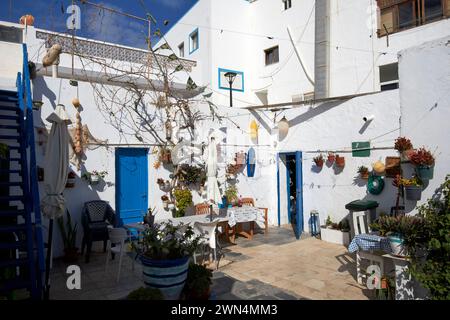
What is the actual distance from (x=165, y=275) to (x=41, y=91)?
19.6 feet

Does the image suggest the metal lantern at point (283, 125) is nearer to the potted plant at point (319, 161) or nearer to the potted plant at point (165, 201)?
the potted plant at point (319, 161)

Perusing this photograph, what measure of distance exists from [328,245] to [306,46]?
26.0ft

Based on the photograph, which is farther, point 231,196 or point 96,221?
point 231,196

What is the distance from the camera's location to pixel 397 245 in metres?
4.11

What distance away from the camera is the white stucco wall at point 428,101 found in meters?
4.31

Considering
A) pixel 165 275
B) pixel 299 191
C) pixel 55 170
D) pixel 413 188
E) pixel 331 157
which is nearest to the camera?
pixel 165 275

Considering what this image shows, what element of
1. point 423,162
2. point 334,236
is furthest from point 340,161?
point 423,162

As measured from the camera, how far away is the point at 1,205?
5430 mm

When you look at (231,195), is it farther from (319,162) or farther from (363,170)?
(363,170)

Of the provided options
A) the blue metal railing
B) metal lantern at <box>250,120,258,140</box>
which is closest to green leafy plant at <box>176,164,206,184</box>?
metal lantern at <box>250,120,258,140</box>

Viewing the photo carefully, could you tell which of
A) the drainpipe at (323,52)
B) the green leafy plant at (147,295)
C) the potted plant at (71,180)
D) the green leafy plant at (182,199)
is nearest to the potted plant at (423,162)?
the green leafy plant at (147,295)

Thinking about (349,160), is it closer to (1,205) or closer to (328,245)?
(328,245)

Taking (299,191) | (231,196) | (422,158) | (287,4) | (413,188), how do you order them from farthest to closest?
1. (287,4)
2. (231,196)
3. (299,191)
4. (413,188)
5. (422,158)
